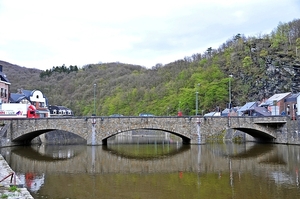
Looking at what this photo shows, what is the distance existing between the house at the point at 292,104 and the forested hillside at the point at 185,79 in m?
11.3

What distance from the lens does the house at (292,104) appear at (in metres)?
55.4

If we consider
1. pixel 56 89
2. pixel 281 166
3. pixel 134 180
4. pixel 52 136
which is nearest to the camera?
pixel 134 180

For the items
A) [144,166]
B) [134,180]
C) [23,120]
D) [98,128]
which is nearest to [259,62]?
[98,128]

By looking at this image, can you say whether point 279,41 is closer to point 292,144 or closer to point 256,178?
point 292,144

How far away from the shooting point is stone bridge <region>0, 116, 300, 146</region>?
43562 mm

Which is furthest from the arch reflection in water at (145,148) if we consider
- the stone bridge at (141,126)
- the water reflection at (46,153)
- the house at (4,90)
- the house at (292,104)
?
the house at (292,104)

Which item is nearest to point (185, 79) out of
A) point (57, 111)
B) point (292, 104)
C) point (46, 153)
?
point (57, 111)

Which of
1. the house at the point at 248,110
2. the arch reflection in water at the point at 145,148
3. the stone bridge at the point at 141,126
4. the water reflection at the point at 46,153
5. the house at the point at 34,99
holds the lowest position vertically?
the arch reflection in water at the point at 145,148

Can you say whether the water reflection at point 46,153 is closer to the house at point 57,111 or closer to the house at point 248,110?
the house at point 248,110

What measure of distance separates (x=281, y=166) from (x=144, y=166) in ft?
31.2

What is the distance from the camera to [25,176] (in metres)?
21.4

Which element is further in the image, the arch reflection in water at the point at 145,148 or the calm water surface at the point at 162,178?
the arch reflection in water at the point at 145,148

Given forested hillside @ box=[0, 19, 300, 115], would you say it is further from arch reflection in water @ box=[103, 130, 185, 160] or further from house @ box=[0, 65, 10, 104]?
house @ box=[0, 65, 10, 104]

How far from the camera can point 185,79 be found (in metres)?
96.9
